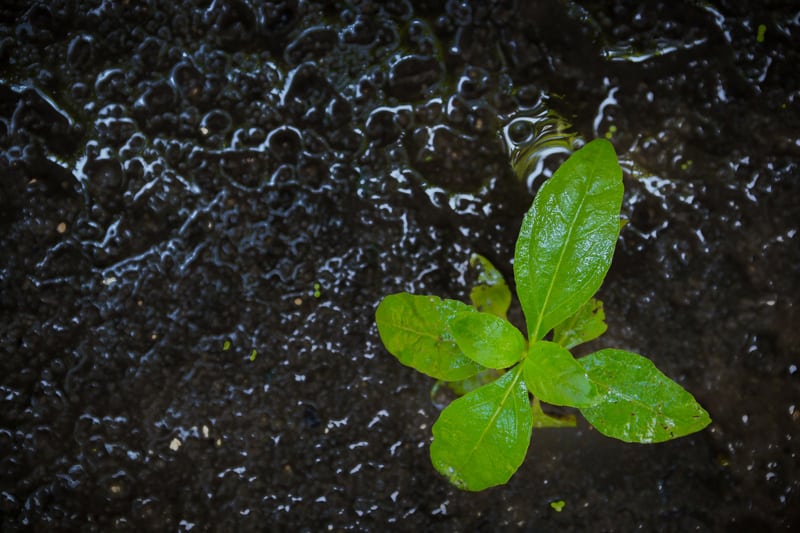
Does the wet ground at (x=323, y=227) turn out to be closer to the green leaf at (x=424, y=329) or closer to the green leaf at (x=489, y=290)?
the green leaf at (x=489, y=290)

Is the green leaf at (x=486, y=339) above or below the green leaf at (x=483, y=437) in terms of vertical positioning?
above

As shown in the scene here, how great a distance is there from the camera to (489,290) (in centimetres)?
119

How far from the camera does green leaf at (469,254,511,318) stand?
46.6 inches

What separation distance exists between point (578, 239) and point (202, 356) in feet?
2.19

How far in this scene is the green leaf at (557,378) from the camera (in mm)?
937

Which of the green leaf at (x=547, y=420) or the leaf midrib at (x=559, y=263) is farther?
the green leaf at (x=547, y=420)

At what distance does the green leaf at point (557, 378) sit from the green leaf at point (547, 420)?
0.19 metres

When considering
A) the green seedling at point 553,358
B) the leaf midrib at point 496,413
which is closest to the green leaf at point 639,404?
the green seedling at point 553,358

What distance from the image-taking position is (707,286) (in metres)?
1.22

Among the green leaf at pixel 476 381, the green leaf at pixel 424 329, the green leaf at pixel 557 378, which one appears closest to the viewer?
the green leaf at pixel 557 378

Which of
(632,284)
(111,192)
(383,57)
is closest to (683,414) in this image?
(632,284)

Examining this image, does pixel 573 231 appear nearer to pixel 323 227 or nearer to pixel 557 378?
pixel 557 378

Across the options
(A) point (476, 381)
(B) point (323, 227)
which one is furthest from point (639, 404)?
(B) point (323, 227)

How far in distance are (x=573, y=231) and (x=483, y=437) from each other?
32 cm
